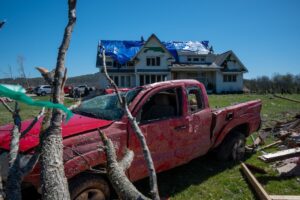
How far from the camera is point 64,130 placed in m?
3.65

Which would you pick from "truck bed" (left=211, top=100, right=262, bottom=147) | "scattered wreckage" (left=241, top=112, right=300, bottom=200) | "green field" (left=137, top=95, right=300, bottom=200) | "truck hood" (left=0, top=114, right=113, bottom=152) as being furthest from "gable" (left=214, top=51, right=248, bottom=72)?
"truck hood" (left=0, top=114, right=113, bottom=152)

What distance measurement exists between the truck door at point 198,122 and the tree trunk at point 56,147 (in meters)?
3.56

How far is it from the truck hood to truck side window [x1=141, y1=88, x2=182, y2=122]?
1005 mm

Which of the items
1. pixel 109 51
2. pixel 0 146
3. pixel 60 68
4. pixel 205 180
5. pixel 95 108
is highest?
pixel 109 51

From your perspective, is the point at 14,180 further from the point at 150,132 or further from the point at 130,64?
the point at 130,64

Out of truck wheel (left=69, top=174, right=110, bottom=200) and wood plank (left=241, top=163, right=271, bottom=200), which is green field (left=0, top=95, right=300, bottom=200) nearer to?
wood plank (left=241, top=163, right=271, bottom=200)

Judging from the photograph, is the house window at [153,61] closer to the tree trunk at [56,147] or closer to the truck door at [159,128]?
the truck door at [159,128]

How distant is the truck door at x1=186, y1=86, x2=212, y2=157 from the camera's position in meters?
5.31

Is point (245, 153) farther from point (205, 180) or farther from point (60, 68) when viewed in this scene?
point (60, 68)

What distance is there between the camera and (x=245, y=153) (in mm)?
7324

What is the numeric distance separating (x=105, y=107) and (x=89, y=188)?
1.54 meters

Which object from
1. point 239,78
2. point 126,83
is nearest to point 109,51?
point 126,83

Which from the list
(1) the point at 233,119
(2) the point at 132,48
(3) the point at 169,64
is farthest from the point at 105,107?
(2) the point at 132,48

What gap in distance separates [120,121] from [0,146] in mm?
1626
